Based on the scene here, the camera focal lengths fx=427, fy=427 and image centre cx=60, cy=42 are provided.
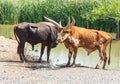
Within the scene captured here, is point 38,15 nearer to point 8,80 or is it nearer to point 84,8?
point 84,8

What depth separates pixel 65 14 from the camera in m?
36.0

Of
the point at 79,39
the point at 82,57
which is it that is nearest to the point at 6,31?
the point at 82,57

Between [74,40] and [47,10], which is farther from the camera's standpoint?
[47,10]

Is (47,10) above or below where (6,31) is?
above

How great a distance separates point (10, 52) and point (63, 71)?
6.20 meters

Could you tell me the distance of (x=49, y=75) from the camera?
540 inches

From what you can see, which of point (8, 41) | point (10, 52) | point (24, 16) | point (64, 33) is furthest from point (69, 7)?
point (64, 33)

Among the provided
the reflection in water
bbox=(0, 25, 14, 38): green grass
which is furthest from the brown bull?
bbox=(0, 25, 14, 38): green grass

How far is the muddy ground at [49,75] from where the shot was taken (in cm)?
1284

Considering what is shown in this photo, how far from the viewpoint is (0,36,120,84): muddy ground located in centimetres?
1284

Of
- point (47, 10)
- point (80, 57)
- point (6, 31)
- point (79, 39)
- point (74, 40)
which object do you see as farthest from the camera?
point (47, 10)

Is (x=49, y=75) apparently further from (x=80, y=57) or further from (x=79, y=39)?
(x=80, y=57)

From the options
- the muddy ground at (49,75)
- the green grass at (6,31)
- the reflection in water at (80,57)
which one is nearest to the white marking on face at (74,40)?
the muddy ground at (49,75)

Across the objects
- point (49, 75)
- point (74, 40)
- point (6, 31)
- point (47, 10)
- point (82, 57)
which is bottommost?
point (6, 31)
